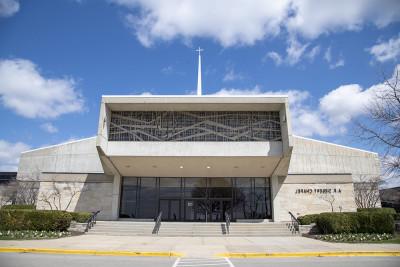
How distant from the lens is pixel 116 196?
90.5 ft

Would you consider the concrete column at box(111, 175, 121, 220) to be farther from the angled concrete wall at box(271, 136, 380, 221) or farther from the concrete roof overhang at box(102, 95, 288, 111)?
the angled concrete wall at box(271, 136, 380, 221)

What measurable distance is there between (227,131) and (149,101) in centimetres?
638

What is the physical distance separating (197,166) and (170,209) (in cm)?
494

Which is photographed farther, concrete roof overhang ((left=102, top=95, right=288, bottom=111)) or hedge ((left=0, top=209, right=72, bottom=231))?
concrete roof overhang ((left=102, top=95, right=288, bottom=111))

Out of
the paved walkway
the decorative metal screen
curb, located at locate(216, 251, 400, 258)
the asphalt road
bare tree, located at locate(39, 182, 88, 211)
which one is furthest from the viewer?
bare tree, located at locate(39, 182, 88, 211)

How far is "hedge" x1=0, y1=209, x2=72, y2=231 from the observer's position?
18.2 meters

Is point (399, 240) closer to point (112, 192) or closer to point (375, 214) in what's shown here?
point (375, 214)

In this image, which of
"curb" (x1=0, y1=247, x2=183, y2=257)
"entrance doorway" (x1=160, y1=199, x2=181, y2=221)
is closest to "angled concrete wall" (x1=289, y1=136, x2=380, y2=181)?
"entrance doorway" (x1=160, y1=199, x2=181, y2=221)

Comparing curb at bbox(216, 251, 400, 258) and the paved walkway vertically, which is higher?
the paved walkway

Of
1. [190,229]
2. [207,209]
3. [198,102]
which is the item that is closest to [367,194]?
[207,209]

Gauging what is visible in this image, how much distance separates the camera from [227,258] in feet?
35.0

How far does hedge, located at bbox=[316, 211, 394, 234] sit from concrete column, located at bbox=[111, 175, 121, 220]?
17.3m

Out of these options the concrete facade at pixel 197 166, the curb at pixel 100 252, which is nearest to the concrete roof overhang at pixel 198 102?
the concrete facade at pixel 197 166

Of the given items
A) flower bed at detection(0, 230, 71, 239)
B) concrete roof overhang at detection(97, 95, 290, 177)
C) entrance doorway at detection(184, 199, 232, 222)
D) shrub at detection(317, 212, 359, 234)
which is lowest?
flower bed at detection(0, 230, 71, 239)
